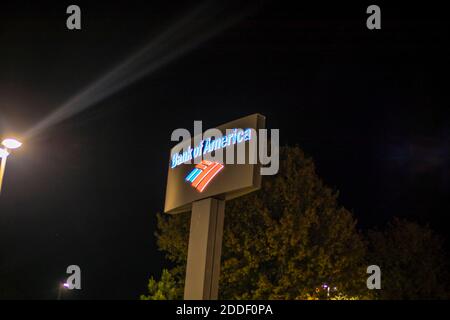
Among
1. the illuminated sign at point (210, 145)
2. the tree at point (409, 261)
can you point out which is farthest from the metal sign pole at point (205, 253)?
the tree at point (409, 261)

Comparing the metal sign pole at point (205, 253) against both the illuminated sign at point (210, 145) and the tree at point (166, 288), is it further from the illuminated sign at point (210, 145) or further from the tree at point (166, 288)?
the tree at point (166, 288)

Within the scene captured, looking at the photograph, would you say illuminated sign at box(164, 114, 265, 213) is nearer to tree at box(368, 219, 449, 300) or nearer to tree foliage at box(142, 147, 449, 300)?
tree foliage at box(142, 147, 449, 300)

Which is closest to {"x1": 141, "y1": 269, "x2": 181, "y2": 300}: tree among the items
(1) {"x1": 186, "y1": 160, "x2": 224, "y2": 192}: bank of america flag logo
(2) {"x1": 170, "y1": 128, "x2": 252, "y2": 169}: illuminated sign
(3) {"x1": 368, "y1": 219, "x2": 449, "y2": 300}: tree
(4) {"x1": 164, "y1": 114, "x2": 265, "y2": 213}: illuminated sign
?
(4) {"x1": 164, "y1": 114, "x2": 265, "y2": 213}: illuminated sign

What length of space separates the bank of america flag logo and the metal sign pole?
48cm

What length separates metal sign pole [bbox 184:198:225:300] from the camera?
13172 millimetres

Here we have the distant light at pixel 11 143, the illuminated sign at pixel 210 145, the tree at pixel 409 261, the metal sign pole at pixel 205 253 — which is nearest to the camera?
the metal sign pole at pixel 205 253

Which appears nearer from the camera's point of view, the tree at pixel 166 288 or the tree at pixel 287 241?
the tree at pixel 287 241

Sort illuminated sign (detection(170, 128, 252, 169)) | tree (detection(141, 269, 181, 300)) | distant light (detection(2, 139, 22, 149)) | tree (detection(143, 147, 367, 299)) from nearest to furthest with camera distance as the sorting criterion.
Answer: illuminated sign (detection(170, 128, 252, 169)) < distant light (detection(2, 139, 22, 149)) < tree (detection(143, 147, 367, 299)) < tree (detection(141, 269, 181, 300))

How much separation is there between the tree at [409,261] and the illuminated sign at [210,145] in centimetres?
2106

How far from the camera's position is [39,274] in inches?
2074

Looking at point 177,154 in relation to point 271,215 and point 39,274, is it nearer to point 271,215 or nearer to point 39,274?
point 271,215

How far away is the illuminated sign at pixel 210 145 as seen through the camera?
1355 centimetres
